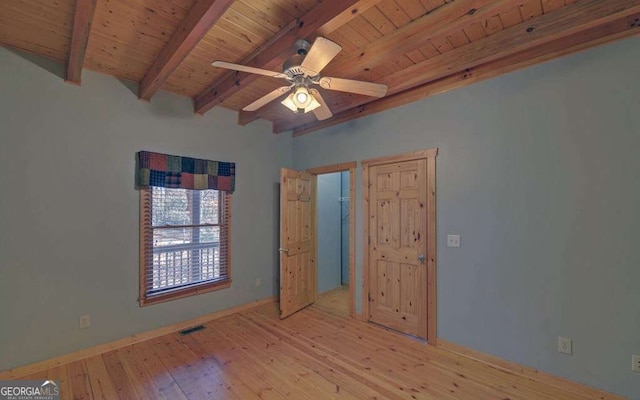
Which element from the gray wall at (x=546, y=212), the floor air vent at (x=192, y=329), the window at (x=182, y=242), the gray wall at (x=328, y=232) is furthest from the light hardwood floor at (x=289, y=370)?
the gray wall at (x=328, y=232)

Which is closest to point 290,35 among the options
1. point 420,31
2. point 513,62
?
point 420,31

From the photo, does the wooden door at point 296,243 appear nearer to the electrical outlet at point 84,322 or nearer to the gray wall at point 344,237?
the gray wall at point 344,237

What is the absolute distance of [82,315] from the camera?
2.75 metres

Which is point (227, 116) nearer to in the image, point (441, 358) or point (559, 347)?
point (441, 358)

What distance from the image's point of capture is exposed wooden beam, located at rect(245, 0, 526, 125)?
6.08ft

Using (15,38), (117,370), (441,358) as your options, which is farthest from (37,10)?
(441,358)

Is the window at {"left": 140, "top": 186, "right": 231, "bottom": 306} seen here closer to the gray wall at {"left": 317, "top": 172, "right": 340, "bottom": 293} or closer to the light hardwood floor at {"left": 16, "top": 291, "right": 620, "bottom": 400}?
the light hardwood floor at {"left": 16, "top": 291, "right": 620, "bottom": 400}

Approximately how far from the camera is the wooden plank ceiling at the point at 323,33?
1.91 meters

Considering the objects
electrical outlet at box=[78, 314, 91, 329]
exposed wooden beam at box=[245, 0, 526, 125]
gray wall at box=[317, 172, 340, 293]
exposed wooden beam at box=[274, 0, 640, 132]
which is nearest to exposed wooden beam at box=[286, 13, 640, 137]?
exposed wooden beam at box=[274, 0, 640, 132]

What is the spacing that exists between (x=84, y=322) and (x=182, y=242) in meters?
1.18

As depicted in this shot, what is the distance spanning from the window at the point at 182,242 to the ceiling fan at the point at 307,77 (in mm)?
1856

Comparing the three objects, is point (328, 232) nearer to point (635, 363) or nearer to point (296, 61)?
point (296, 61)

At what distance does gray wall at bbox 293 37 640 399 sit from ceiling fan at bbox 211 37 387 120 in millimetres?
1252

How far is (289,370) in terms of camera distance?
99.5 inches
